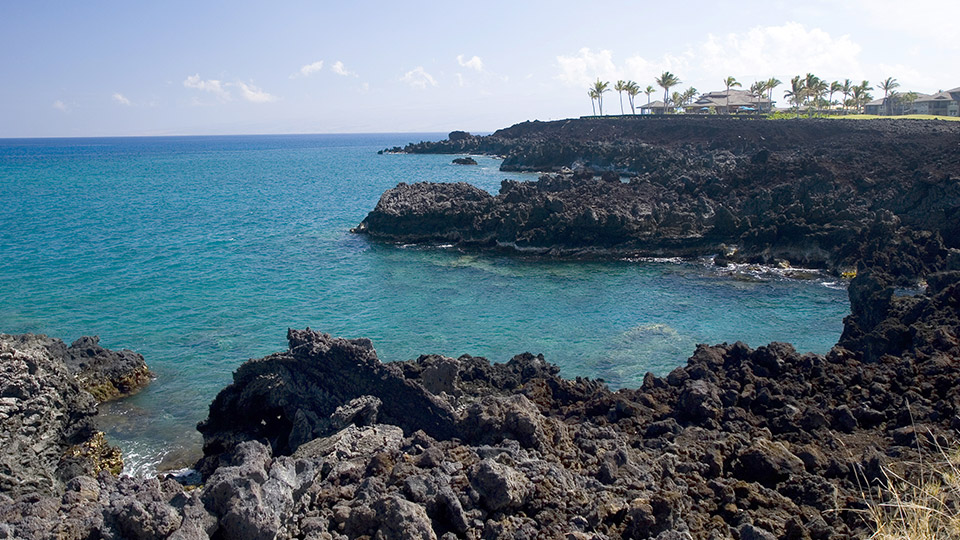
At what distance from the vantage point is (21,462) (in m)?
13.5

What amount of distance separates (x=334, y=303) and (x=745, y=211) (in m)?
24.8

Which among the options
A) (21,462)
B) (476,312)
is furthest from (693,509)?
(476,312)

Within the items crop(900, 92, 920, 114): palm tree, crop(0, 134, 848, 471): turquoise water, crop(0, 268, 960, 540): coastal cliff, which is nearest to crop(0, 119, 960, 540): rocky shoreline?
crop(0, 268, 960, 540): coastal cliff

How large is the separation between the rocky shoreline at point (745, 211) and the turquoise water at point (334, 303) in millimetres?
2359

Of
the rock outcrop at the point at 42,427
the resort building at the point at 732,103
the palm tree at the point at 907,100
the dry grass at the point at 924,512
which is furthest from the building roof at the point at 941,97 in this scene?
the rock outcrop at the point at 42,427

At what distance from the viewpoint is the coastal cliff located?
8.59 m

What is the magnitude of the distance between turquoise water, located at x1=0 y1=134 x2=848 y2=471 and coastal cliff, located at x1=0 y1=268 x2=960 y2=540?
4168 millimetres

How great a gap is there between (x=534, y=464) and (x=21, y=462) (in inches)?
419

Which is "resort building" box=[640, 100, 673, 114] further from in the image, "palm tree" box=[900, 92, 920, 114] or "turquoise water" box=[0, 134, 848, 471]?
"turquoise water" box=[0, 134, 848, 471]

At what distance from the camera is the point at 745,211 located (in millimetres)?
39938

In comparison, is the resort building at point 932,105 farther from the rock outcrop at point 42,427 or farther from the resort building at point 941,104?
the rock outcrop at point 42,427

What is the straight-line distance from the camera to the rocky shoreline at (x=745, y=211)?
33594 millimetres

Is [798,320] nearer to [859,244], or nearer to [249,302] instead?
[859,244]

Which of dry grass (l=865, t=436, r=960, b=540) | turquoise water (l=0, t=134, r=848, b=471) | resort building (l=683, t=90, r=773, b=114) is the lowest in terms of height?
turquoise water (l=0, t=134, r=848, b=471)
